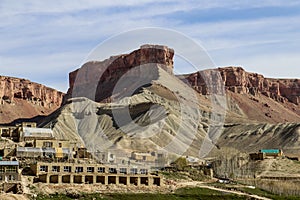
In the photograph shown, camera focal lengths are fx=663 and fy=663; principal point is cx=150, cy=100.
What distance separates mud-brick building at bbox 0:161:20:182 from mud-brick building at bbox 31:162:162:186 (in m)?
2.12

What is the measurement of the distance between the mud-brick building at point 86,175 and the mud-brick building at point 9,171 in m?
2.12

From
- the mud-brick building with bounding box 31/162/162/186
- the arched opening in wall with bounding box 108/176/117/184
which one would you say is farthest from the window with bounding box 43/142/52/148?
the arched opening in wall with bounding box 108/176/117/184

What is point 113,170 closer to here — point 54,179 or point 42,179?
point 54,179

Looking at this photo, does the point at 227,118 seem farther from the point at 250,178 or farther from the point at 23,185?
the point at 23,185

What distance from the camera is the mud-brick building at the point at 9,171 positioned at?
185ft

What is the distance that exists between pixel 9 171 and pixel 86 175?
7199 mm

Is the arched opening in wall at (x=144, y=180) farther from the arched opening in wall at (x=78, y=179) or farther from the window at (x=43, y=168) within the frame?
the window at (x=43, y=168)

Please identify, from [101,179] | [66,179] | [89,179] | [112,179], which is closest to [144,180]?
[112,179]

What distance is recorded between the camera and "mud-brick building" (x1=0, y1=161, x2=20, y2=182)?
5641 centimetres

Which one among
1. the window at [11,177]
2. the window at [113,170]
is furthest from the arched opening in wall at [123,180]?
the window at [11,177]

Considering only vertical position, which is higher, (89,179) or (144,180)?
(89,179)

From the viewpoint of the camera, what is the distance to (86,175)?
61375mm

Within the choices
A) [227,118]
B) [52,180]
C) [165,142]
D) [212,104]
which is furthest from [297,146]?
[52,180]

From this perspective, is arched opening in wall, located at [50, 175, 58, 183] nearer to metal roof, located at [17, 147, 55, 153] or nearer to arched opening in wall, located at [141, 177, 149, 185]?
arched opening in wall, located at [141, 177, 149, 185]
